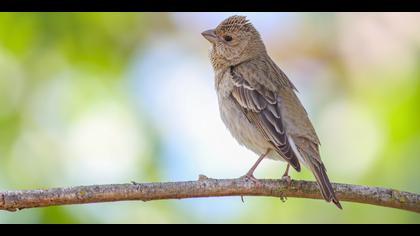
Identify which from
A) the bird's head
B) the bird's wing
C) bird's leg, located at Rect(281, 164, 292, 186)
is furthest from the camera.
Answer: the bird's head

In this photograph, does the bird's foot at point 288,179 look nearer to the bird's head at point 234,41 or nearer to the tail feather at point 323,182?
the tail feather at point 323,182

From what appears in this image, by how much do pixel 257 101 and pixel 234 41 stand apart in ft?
3.07

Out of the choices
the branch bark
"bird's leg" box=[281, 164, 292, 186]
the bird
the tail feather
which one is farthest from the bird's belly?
the branch bark

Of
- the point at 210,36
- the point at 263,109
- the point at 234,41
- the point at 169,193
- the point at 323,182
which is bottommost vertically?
the point at 323,182

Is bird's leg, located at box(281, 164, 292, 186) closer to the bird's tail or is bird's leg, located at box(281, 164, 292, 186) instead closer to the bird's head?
the bird's tail

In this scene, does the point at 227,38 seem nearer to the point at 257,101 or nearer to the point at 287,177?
the point at 257,101

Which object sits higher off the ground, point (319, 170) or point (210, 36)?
point (210, 36)

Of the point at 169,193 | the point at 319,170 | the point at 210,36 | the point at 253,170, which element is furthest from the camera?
the point at 210,36

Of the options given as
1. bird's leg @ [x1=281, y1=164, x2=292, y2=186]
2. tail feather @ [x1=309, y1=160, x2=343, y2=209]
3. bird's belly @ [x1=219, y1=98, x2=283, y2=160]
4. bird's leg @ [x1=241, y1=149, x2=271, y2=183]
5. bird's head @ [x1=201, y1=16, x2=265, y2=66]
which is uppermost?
Result: bird's head @ [x1=201, y1=16, x2=265, y2=66]

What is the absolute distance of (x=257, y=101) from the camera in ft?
22.4

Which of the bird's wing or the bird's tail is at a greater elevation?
the bird's wing

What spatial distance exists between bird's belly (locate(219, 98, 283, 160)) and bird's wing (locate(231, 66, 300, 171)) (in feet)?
0.17

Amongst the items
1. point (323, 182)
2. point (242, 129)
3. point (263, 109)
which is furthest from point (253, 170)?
point (323, 182)

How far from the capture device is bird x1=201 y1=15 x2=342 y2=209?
649cm
